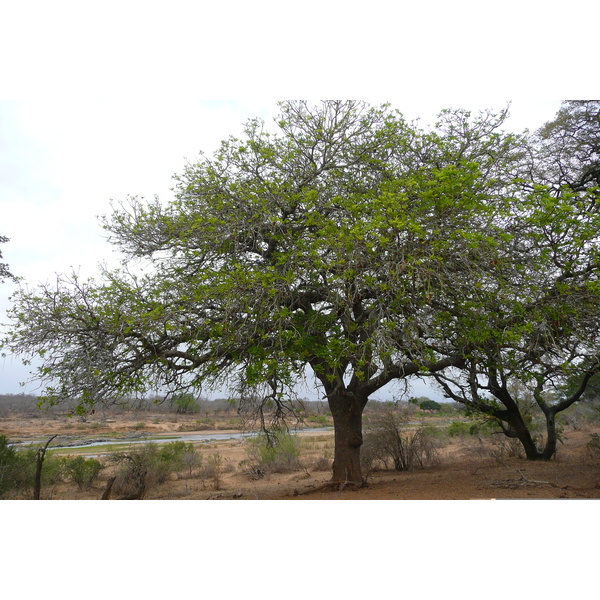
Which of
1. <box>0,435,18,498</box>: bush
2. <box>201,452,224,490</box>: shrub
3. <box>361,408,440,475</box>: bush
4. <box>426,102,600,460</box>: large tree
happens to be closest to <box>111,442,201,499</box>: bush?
<box>201,452,224,490</box>: shrub

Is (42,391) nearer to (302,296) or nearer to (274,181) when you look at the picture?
(302,296)

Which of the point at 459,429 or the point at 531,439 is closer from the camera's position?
the point at 531,439

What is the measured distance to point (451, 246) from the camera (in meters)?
5.45

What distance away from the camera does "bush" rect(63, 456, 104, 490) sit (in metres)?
11.1

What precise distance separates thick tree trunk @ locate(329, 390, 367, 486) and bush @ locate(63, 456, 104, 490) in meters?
6.14

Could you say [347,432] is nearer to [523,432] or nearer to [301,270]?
[301,270]

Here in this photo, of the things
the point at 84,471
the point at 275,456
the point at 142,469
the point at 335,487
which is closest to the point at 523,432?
the point at 335,487

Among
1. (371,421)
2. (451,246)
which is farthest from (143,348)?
(371,421)

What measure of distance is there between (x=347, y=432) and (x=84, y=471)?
7014mm

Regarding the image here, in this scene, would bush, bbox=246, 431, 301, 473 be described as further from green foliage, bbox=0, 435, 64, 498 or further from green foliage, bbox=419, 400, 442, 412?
green foliage, bbox=0, 435, 64, 498

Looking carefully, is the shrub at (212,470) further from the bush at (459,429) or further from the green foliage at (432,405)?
the bush at (459,429)

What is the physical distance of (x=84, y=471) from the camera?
1119 cm

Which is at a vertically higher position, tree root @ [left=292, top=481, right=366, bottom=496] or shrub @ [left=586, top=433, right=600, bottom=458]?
shrub @ [left=586, top=433, right=600, bottom=458]

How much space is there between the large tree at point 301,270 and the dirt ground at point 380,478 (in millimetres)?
1284
